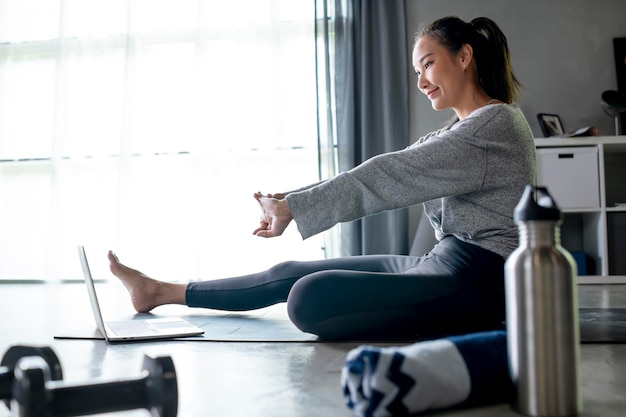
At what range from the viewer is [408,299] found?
1.49 m

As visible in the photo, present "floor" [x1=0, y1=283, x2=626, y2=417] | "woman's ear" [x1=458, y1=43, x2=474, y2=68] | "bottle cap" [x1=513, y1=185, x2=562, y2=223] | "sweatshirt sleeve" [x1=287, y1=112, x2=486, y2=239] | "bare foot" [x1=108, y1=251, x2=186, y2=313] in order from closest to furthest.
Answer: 1. "bottle cap" [x1=513, y1=185, x2=562, y2=223]
2. "floor" [x1=0, y1=283, x2=626, y2=417]
3. "sweatshirt sleeve" [x1=287, y1=112, x2=486, y2=239]
4. "woman's ear" [x1=458, y1=43, x2=474, y2=68]
5. "bare foot" [x1=108, y1=251, x2=186, y2=313]

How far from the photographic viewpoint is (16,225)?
449 centimetres

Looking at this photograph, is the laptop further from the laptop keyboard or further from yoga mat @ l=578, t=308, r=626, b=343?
yoga mat @ l=578, t=308, r=626, b=343

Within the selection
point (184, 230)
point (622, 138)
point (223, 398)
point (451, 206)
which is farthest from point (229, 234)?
point (223, 398)

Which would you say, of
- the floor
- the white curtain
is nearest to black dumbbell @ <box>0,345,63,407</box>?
the floor

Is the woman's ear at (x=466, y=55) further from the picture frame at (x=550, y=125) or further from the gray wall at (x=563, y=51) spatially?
the gray wall at (x=563, y=51)

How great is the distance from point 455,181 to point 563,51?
289 centimetres

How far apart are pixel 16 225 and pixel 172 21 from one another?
1799 millimetres

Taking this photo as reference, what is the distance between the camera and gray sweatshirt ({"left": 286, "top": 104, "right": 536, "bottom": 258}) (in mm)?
1467

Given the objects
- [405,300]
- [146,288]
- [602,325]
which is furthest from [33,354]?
[602,325]

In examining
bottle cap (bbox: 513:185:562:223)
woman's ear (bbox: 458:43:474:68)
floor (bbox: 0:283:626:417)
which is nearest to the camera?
bottle cap (bbox: 513:185:562:223)

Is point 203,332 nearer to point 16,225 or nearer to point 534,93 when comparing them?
point 534,93

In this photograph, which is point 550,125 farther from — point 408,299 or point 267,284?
point 408,299

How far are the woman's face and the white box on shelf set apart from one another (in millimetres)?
1903
